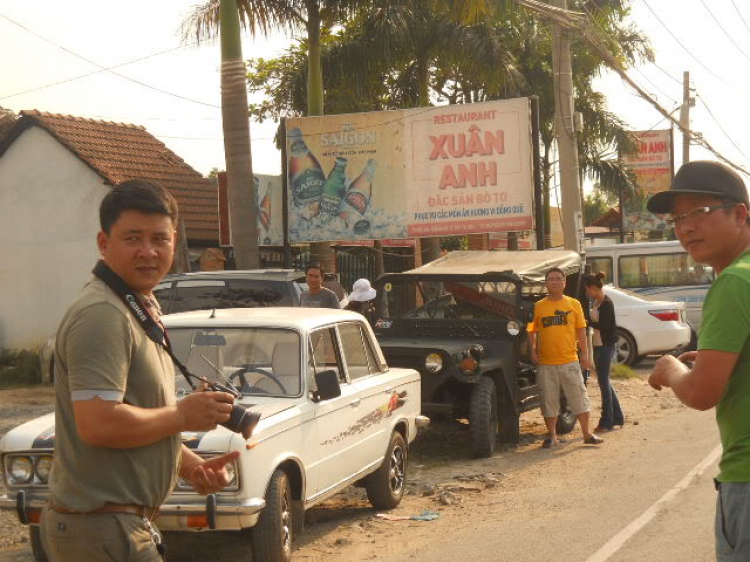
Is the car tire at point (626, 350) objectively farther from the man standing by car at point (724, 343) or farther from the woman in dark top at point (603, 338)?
the man standing by car at point (724, 343)

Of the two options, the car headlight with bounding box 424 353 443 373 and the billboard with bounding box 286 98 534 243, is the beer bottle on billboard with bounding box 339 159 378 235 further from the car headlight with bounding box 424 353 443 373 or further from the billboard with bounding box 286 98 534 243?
the car headlight with bounding box 424 353 443 373

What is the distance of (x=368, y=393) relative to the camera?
8570 millimetres

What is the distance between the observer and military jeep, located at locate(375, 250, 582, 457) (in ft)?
37.2

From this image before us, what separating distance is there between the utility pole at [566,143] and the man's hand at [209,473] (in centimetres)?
1554

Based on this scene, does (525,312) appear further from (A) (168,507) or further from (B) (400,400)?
(A) (168,507)

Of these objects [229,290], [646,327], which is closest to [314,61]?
[646,327]

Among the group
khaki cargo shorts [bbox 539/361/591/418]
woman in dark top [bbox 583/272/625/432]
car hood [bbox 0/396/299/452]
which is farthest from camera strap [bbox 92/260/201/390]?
woman in dark top [bbox 583/272/625/432]

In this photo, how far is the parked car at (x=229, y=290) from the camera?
505 inches

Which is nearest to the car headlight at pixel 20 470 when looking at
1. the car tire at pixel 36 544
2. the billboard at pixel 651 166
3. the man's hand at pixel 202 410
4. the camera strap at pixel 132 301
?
the car tire at pixel 36 544

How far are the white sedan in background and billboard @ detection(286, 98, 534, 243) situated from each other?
2.55 meters

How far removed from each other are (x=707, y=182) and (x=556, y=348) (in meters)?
8.64

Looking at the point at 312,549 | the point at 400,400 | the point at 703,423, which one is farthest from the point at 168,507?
the point at 703,423

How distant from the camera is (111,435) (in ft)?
10.00

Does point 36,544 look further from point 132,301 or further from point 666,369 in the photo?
point 666,369
